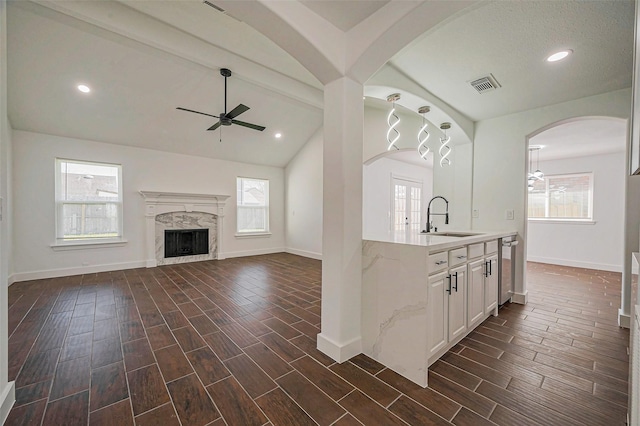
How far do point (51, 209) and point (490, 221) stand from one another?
707 cm

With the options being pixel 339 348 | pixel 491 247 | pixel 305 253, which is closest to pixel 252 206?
pixel 305 253

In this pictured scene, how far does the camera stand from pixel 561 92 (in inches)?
115

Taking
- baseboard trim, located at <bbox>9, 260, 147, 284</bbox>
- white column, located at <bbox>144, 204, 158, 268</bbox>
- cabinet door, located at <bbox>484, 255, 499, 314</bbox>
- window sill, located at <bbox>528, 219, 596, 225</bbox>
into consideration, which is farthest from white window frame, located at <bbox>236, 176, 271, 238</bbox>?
window sill, located at <bbox>528, 219, 596, 225</bbox>

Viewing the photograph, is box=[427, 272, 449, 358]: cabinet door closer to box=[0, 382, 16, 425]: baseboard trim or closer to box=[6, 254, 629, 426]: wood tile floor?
box=[6, 254, 629, 426]: wood tile floor

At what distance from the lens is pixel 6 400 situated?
1.46 metres

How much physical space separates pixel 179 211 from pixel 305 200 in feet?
9.61

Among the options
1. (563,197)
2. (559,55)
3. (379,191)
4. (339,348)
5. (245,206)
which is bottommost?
(339,348)

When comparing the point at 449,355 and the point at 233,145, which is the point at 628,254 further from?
the point at 233,145

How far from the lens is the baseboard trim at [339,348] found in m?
2.02

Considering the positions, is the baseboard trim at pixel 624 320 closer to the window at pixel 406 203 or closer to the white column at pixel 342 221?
the white column at pixel 342 221

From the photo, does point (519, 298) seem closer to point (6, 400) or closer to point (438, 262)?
point (438, 262)

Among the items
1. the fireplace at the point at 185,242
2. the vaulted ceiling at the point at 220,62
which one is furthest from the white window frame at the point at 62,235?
the fireplace at the point at 185,242

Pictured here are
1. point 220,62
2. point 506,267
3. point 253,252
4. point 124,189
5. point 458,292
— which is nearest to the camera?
point 458,292

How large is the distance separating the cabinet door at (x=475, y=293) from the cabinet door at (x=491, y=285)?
113mm
